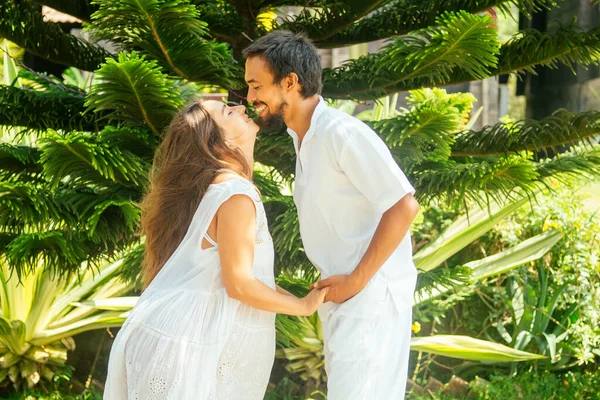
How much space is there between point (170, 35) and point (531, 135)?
1.57 meters

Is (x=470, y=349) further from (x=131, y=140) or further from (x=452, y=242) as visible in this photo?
(x=131, y=140)

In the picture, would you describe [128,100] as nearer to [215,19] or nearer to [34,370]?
[215,19]

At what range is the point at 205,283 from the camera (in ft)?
7.41

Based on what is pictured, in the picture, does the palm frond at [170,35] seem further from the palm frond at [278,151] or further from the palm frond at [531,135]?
the palm frond at [531,135]

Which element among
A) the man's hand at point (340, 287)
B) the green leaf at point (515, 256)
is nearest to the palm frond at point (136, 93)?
the man's hand at point (340, 287)

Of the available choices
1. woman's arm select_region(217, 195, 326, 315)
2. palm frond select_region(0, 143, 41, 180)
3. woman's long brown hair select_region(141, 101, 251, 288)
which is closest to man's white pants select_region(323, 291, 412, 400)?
woman's arm select_region(217, 195, 326, 315)

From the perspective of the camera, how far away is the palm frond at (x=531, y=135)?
3463mm

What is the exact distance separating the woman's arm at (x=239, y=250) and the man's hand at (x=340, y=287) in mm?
165

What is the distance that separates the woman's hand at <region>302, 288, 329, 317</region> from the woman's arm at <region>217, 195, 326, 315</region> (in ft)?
0.32

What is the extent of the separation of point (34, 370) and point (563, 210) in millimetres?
3320

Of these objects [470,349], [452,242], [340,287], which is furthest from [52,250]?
[452,242]

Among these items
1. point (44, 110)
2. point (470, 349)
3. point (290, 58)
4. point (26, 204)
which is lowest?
point (470, 349)

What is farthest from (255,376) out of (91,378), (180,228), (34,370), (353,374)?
(91,378)

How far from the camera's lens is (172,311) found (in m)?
2.22
